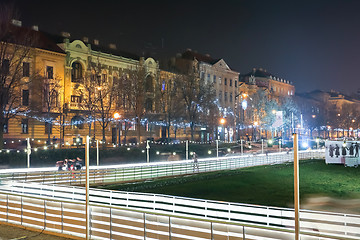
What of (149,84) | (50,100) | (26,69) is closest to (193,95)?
(149,84)

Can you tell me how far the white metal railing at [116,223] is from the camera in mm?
10867

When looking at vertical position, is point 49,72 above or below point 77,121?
above

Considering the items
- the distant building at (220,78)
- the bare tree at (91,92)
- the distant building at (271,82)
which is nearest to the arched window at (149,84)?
the distant building at (220,78)

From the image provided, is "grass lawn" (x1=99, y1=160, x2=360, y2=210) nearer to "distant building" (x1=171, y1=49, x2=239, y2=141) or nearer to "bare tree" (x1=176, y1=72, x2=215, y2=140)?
"bare tree" (x1=176, y1=72, x2=215, y2=140)

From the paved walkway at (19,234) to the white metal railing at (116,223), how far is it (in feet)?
1.01

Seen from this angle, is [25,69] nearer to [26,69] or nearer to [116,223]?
[26,69]

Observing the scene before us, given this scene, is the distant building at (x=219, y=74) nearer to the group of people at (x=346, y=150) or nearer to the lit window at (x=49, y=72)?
the lit window at (x=49, y=72)

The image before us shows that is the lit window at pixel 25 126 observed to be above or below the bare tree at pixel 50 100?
below

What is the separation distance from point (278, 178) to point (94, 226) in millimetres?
28793

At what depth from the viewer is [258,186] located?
113 feet

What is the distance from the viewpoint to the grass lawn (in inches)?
1147

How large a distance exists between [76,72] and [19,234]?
4772 centimetres

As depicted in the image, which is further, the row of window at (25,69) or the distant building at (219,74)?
the distant building at (219,74)

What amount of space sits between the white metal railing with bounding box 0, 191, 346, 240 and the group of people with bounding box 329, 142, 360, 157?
1535 inches
